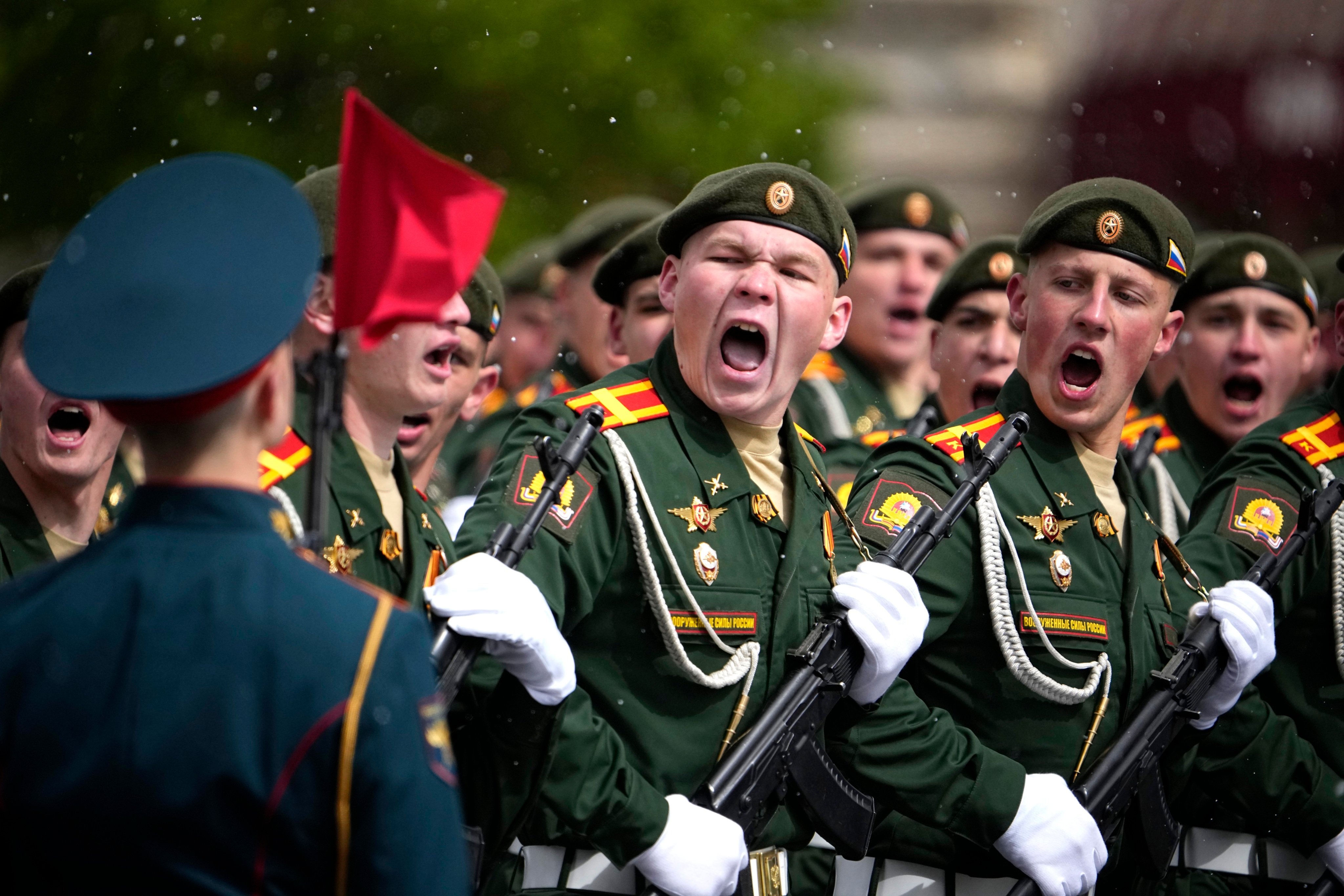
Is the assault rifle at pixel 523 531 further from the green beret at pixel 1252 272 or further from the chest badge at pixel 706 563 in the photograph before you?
the green beret at pixel 1252 272

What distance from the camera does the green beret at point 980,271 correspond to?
6.55 meters

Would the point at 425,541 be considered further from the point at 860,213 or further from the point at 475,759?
the point at 860,213

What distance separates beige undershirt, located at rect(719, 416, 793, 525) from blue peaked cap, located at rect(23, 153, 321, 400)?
6.88ft

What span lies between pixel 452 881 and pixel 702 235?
7.71 ft

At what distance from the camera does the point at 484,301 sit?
5426 millimetres

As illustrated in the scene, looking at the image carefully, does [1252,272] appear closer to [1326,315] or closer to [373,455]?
[1326,315]

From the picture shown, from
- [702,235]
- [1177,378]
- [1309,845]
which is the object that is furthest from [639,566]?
[1177,378]

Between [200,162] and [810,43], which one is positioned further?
[810,43]

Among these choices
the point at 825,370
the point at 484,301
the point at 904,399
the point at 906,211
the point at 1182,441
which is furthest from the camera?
the point at 904,399

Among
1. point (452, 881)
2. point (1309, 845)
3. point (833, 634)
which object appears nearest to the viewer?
point (452, 881)

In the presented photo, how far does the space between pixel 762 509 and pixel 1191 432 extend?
3.38 meters

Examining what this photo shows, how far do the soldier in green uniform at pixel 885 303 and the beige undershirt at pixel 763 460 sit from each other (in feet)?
10.7

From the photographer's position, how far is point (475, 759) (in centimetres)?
383

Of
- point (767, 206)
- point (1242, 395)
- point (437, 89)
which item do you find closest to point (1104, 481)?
point (767, 206)
